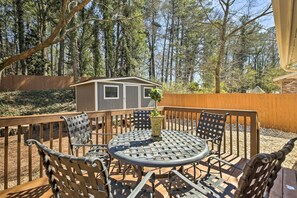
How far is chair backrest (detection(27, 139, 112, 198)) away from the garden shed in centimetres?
883

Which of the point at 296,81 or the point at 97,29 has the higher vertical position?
the point at 97,29

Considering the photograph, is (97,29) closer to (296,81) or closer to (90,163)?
(296,81)

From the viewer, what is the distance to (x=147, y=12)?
17.0 m

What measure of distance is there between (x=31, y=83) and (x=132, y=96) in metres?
10.0

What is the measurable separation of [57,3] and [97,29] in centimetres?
414

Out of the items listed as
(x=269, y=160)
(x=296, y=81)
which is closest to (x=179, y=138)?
(x=269, y=160)

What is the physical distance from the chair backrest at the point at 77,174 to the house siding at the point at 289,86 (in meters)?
12.8

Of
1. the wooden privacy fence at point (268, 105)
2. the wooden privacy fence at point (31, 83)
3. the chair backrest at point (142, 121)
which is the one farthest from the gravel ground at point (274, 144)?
the wooden privacy fence at point (31, 83)

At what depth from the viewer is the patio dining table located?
1.59 metres

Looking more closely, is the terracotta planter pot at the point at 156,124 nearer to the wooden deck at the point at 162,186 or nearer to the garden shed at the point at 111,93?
the wooden deck at the point at 162,186

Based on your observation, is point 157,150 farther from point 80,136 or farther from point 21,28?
point 21,28

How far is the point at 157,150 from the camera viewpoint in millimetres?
1838

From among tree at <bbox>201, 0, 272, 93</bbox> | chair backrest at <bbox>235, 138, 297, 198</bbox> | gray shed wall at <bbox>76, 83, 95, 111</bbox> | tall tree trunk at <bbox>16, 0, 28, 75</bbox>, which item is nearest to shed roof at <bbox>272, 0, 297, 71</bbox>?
chair backrest at <bbox>235, 138, 297, 198</bbox>

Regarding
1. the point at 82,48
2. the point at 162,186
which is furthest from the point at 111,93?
the point at 82,48
